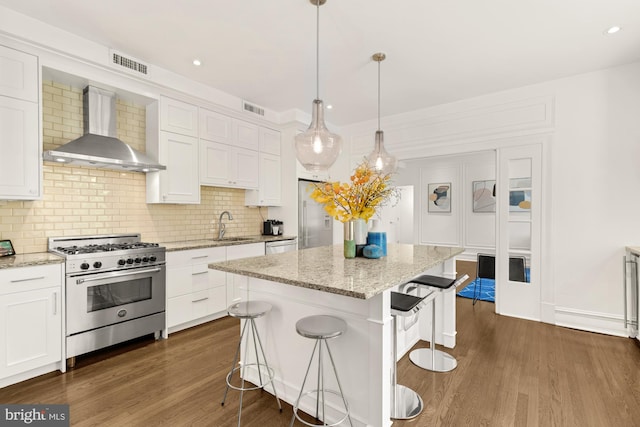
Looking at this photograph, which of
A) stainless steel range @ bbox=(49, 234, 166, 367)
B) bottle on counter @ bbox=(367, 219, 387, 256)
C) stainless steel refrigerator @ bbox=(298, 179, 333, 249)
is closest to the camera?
bottle on counter @ bbox=(367, 219, 387, 256)

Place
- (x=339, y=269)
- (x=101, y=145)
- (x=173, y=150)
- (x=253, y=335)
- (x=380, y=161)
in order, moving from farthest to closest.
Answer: (x=173, y=150) → (x=380, y=161) → (x=101, y=145) → (x=253, y=335) → (x=339, y=269)

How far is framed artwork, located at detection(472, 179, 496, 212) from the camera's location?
7027 millimetres

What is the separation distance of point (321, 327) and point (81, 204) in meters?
2.83

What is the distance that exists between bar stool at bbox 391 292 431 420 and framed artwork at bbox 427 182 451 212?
20.1 feet

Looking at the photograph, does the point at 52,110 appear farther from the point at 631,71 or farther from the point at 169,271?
the point at 631,71

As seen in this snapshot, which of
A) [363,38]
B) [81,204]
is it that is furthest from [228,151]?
[363,38]

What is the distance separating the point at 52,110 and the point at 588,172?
5.48m

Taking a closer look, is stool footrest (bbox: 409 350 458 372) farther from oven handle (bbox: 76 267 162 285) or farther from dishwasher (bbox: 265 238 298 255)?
oven handle (bbox: 76 267 162 285)

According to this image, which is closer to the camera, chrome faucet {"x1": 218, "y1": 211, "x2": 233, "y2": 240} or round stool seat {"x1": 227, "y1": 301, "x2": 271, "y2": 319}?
round stool seat {"x1": 227, "y1": 301, "x2": 271, "y2": 319}

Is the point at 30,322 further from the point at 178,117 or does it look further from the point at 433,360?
the point at 433,360

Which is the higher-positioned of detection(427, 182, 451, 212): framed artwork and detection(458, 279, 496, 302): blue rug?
detection(427, 182, 451, 212): framed artwork

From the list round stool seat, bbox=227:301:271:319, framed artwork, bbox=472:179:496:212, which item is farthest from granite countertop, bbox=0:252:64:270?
framed artwork, bbox=472:179:496:212

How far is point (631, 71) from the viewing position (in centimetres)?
318

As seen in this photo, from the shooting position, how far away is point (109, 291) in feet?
9.08
